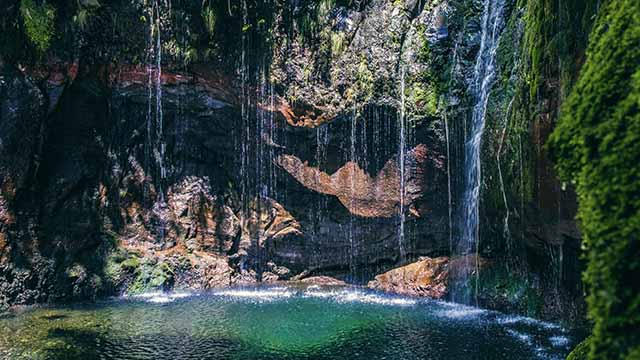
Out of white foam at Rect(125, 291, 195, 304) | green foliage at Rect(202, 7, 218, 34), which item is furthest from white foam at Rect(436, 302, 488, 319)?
green foliage at Rect(202, 7, 218, 34)

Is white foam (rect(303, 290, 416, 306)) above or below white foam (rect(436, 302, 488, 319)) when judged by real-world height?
above

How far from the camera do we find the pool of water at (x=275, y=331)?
39.5 ft

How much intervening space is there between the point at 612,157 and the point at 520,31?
33.8 ft

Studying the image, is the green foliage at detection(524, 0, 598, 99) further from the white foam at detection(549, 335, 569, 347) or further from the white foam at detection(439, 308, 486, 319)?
the white foam at detection(439, 308, 486, 319)

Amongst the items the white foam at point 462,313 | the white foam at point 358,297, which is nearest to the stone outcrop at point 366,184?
the white foam at point 358,297

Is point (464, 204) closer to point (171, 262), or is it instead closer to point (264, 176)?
point (264, 176)

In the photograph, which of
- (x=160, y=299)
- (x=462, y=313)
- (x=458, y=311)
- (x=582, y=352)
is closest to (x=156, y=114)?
(x=160, y=299)

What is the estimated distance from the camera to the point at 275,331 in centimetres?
1388

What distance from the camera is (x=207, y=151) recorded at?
810 inches

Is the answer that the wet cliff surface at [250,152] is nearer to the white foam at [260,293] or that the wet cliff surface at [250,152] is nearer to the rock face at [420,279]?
the rock face at [420,279]

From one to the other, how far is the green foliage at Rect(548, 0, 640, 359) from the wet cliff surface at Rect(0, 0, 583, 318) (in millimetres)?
10105

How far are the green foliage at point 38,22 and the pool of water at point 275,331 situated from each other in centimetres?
819

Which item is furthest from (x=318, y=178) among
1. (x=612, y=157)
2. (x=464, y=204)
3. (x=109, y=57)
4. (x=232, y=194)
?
(x=612, y=157)

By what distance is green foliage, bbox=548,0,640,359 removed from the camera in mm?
4332
